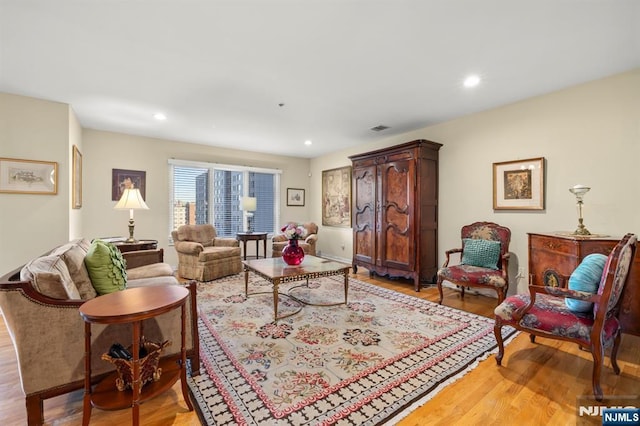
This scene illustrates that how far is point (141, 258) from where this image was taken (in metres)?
3.20

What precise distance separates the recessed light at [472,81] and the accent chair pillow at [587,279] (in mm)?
1908

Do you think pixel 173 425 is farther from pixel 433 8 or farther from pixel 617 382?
pixel 433 8

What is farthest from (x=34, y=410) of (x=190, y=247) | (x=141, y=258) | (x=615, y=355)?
(x=615, y=355)

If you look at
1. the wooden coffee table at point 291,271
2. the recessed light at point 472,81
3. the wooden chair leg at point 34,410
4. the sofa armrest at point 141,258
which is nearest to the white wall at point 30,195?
the sofa armrest at point 141,258

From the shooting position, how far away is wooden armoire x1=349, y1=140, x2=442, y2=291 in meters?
3.95

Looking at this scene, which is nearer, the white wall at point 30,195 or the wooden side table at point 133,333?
the wooden side table at point 133,333

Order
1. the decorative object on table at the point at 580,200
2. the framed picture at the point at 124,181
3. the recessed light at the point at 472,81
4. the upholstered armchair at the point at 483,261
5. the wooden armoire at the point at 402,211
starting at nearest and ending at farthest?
the decorative object on table at the point at 580,200 < the recessed light at the point at 472,81 < the upholstered armchair at the point at 483,261 < the wooden armoire at the point at 402,211 < the framed picture at the point at 124,181

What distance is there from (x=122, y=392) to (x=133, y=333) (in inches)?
18.3

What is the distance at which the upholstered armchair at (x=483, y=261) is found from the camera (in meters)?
3.05

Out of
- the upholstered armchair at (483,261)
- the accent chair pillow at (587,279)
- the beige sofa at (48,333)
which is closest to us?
the beige sofa at (48,333)

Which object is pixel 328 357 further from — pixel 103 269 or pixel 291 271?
pixel 103 269

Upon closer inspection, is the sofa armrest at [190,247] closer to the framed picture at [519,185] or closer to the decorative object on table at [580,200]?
the framed picture at [519,185]

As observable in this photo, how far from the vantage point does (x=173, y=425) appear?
1.49 metres

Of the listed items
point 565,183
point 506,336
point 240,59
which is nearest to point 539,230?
point 565,183
